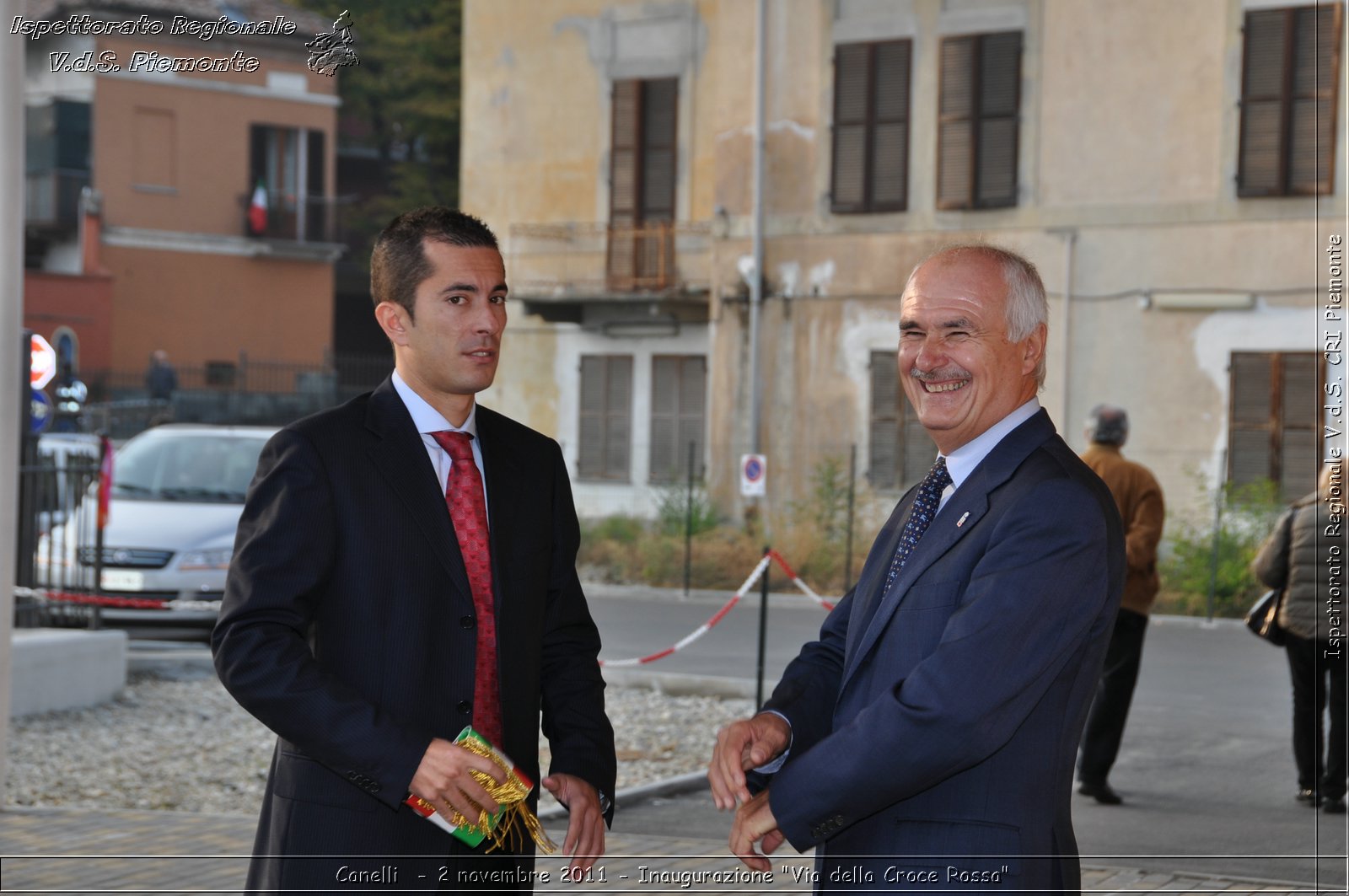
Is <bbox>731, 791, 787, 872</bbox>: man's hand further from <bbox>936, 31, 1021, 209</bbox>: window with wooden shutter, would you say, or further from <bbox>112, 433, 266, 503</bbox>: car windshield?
<bbox>936, 31, 1021, 209</bbox>: window with wooden shutter

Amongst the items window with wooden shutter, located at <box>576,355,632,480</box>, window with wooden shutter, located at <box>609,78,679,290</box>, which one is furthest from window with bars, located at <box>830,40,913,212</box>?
window with wooden shutter, located at <box>576,355,632,480</box>

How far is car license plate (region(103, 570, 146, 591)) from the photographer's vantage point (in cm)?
1289

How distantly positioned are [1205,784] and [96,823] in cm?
571

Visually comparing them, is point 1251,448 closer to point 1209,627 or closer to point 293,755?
point 1209,627

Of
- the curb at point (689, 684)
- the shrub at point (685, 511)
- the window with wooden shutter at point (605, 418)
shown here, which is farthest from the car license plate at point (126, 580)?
the window with wooden shutter at point (605, 418)

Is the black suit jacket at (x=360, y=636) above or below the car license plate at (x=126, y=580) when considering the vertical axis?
above

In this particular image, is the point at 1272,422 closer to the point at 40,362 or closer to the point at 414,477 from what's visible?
the point at 40,362

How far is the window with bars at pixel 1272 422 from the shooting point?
20.0 metres

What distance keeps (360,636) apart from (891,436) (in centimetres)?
1980

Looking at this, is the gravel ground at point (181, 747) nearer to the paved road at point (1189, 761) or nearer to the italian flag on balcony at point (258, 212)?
the paved road at point (1189, 761)

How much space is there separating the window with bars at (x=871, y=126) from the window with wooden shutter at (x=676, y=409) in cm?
392

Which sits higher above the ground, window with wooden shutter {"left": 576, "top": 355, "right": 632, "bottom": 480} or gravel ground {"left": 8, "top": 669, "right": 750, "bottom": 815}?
window with wooden shutter {"left": 576, "top": 355, "right": 632, "bottom": 480}

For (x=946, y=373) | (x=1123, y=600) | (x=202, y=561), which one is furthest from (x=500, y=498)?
(x=202, y=561)

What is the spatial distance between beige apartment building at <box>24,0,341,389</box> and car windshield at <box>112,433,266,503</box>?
930 inches
